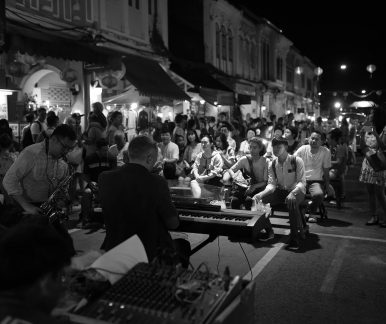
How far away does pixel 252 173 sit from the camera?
27.0ft

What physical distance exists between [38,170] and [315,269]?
12.4ft

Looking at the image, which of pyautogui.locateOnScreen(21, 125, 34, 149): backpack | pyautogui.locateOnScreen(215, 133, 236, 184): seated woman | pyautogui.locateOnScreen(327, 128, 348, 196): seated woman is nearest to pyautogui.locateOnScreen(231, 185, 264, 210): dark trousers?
pyautogui.locateOnScreen(215, 133, 236, 184): seated woman

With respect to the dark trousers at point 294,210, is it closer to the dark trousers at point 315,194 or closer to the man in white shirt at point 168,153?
the dark trousers at point 315,194

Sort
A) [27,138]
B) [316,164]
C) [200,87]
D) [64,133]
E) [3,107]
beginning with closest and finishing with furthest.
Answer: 1. [64,133]
2. [316,164]
3. [27,138]
4. [3,107]
5. [200,87]

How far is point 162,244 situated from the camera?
12.5 feet

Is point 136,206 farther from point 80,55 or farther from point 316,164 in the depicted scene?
point 80,55

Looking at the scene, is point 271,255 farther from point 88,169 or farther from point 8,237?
point 8,237

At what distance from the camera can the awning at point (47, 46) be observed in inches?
375

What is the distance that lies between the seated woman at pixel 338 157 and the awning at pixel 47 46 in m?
6.63

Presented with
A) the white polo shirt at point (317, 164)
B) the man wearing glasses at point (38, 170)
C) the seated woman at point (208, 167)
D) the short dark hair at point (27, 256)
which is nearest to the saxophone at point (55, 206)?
the man wearing glasses at point (38, 170)

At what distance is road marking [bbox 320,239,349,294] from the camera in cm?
523

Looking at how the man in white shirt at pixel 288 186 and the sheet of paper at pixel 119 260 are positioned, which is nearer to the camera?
the sheet of paper at pixel 119 260

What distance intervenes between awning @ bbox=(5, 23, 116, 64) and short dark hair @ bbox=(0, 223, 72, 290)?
8529mm

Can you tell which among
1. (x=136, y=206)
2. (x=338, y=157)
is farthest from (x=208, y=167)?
(x=136, y=206)
